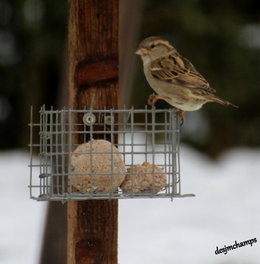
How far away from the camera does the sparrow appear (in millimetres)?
3605

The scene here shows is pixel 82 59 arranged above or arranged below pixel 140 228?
above

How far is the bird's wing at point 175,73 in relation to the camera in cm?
366

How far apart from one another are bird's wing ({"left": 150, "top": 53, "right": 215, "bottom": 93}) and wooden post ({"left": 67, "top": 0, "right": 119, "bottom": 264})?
373 millimetres

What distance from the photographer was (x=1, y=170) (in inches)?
392

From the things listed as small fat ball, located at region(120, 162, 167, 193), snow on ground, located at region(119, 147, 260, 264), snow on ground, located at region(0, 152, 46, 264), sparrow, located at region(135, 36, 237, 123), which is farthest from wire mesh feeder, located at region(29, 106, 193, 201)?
snow on ground, located at region(119, 147, 260, 264)

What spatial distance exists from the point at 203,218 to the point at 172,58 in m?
3.85

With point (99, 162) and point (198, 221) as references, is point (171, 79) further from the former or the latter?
point (198, 221)

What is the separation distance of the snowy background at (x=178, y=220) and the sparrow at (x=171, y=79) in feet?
8.03

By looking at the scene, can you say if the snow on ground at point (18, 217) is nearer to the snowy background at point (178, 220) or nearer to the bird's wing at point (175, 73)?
the snowy background at point (178, 220)

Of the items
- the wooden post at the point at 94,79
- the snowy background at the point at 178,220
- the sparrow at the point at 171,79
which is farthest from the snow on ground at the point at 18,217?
the sparrow at the point at 171,79

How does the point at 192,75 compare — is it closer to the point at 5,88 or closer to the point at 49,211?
the point at 49,211

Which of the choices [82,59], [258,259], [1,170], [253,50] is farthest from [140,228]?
[253,50]

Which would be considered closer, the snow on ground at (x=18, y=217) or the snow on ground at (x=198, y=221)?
the snow on ground at (x=198, y=221)

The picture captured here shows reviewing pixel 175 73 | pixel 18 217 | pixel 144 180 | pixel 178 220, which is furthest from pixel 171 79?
pixel 18 217
